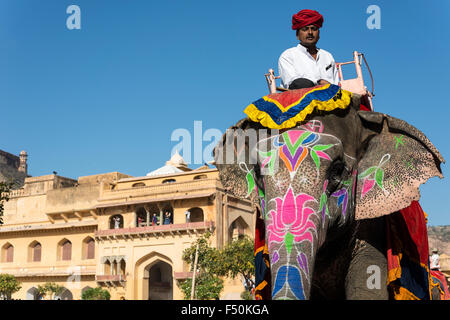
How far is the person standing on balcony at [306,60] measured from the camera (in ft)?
17.8

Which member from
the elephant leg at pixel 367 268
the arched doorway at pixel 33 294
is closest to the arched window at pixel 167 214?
the arched doorway at pixel 33 294

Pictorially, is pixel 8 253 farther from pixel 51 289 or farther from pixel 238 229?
pixel 238 229

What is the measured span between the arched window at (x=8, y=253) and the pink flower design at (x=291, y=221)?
167ft

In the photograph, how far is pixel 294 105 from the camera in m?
4.82

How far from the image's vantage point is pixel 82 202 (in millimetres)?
48562

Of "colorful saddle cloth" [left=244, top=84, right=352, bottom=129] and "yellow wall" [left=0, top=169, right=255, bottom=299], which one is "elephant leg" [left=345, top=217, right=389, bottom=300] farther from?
"yellow wall" [left=0, top=169, right=255, bottom=299]

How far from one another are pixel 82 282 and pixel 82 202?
6415mm

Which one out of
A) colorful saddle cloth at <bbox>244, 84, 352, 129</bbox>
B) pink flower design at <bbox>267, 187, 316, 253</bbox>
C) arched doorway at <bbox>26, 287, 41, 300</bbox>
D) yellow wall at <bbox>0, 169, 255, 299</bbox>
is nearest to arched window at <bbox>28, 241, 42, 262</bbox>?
yellow wall at <bbox>0, 169, 255, 299</bbox>

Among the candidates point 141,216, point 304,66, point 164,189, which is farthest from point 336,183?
point 141,216

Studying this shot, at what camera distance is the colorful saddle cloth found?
4750 millimetres

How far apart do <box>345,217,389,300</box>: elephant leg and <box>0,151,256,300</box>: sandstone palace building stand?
115 feet

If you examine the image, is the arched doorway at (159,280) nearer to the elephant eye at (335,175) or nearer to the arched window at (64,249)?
the arched window at (64,249)
